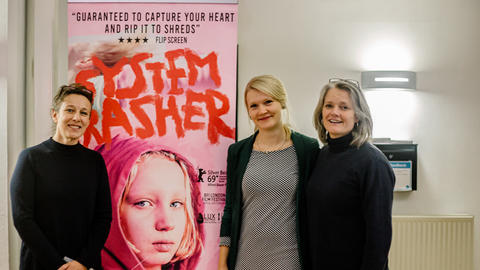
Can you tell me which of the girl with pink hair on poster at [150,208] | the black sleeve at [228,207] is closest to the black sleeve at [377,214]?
the black sleeve at [228,207]

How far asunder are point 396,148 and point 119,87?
1.88m

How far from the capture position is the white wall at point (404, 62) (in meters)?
2.63

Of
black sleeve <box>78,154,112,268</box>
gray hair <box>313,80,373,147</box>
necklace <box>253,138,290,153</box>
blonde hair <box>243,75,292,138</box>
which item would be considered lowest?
black sleeve <box>78,154,112,268</box>

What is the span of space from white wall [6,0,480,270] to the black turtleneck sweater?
1.05 metres

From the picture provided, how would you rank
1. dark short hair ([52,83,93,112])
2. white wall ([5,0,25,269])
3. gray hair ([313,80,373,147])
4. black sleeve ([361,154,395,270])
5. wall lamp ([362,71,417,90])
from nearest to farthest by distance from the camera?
black sleeve ([361,154,395,270]) → gray hair ([313,80,373,147]) → dark short hair ([52,83,93,112]) → white wall ([5,0,25,269]) → wall lamp ([362,71,417,90])

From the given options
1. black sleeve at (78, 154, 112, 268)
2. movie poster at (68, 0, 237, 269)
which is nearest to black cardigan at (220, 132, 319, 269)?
movie poster at (68, 0, 237, 269)

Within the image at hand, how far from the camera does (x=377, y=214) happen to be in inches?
57.1

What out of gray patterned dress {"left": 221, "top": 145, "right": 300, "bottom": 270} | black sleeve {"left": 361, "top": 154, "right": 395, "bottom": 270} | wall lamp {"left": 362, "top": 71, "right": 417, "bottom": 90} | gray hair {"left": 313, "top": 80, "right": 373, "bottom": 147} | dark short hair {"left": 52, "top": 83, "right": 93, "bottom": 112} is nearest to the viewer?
→ black sleeve {"left": 361, "top": 154, "right": 395, "bottom": 270}

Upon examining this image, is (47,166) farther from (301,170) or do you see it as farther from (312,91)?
(312,91)

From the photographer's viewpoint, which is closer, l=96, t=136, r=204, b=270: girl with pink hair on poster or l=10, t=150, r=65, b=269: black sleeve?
l=10, t=150, r=65, b=269: black sleeve

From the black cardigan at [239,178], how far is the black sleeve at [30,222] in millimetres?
790

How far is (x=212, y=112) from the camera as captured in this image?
1.99 meters

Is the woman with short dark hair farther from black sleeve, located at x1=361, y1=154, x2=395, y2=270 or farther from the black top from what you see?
black sleeve, located at x1=361, y1=154, x2=395, y2=270

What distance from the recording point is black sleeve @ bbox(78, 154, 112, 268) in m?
1.84
